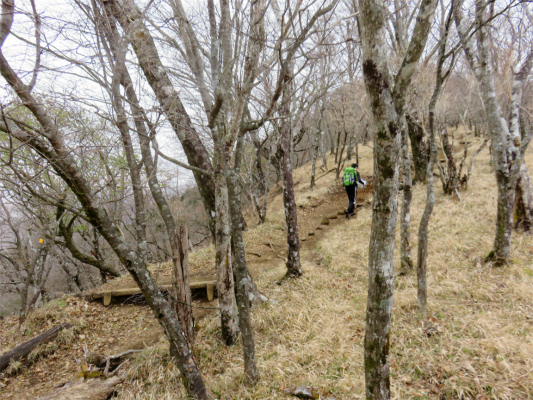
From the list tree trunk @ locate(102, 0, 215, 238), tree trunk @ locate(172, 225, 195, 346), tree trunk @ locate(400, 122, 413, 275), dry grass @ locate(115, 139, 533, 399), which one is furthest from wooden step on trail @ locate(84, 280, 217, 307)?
tree trunk @ locate(400, 122, 413, 275)

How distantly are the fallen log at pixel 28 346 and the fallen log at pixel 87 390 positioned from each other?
2.07 meters

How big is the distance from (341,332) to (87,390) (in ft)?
13.7

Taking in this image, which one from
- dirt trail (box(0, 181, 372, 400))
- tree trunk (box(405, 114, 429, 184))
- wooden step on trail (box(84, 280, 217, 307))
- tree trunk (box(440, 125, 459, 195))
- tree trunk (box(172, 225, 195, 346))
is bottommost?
dirt trail (box(0, 181, 372, 400))

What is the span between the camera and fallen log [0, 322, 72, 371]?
208 inches

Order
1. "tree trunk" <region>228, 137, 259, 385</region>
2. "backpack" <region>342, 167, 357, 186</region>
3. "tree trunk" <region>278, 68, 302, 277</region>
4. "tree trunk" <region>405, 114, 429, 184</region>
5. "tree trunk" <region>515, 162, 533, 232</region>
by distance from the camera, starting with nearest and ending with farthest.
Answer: "tree trunk" <region>228, 137, 259, 385</region>
"tree trunk" <region>515, 162, 533, 232</region>
"tree trunk" <region>278, 68, 302, 277</region>
"backpack" <region>342, 167, 357, 186</region>
"tree trunk" <region>405, 114, 429, 184</region>

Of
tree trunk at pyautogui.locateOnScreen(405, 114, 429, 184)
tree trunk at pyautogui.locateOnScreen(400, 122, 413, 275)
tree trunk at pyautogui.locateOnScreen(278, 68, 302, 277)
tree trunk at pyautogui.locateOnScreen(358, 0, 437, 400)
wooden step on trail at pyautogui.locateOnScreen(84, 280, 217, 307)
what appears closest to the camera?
tree trunk at pyautogui.locateOnScreen(358, 0, 437, 400)

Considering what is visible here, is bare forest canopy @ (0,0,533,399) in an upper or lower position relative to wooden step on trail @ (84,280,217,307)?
upper

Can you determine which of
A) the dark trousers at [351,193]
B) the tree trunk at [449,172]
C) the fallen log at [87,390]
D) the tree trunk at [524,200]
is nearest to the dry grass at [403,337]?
the fallen log at [87,390]

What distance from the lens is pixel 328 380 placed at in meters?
3.51

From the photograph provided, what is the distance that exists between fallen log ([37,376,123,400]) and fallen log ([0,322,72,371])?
6.80 ft

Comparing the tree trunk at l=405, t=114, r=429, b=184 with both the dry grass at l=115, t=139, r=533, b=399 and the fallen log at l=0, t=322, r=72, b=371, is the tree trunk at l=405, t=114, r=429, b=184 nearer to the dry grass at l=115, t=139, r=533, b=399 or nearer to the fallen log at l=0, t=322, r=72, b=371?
the dry grass at l=115, t=139, r=533, b=399

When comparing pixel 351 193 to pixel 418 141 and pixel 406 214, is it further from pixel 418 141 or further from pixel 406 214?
pixel 406 214

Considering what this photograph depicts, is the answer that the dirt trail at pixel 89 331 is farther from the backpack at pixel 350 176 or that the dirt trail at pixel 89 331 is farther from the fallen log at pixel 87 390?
the backpack at pixel 350 176

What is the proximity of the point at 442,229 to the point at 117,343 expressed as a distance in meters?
9.22
